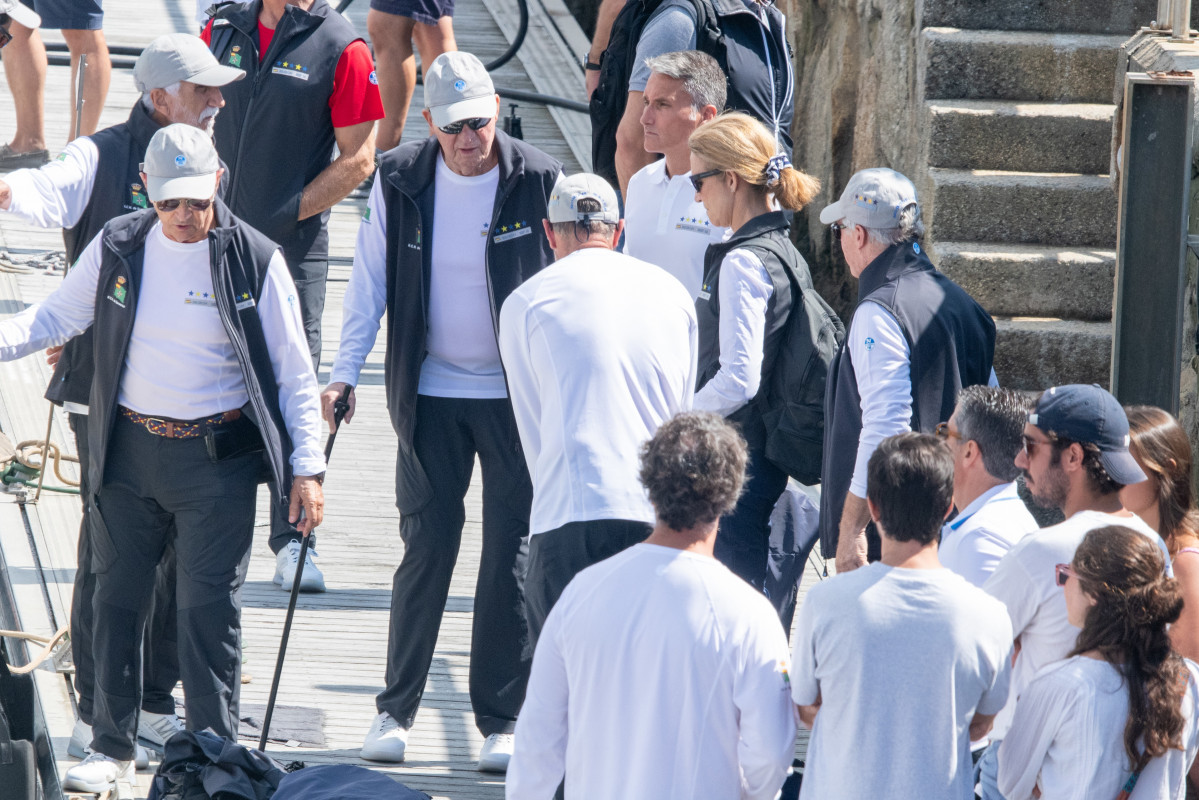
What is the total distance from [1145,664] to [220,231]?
2491 mm

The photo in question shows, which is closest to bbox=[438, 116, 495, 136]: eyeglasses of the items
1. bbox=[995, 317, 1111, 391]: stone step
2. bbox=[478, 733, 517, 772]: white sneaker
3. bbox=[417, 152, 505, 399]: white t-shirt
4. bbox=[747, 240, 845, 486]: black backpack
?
bbox=[417, 152, 505, 399]: white t-shirt

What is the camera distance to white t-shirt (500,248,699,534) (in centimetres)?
361

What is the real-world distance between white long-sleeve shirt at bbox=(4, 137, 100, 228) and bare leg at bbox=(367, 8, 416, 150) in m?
3.47

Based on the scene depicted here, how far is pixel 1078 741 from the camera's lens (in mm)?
2898

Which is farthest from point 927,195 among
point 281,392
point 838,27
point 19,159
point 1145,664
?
→ point 19,159

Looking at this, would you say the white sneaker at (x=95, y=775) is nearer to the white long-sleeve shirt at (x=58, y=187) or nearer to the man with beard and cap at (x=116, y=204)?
the man with beard and cap at (x=116, y=204)

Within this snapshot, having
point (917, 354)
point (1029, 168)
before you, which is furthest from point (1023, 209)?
point (917, 354)

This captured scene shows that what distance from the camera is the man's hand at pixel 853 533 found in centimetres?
391

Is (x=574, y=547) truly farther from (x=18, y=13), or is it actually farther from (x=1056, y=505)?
(x=18, y=13)

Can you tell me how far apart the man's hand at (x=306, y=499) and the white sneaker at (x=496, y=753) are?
2.67 ft

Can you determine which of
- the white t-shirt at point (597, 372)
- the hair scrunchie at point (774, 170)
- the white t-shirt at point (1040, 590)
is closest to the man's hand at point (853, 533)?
the white t-shirt at point (597, 372)

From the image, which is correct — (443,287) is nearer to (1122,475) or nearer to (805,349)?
(805,349)

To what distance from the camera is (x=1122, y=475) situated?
326 centimetres

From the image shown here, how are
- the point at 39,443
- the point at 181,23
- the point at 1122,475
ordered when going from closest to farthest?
the point at 1122,475
the point at 39,443
the point at 181,23
